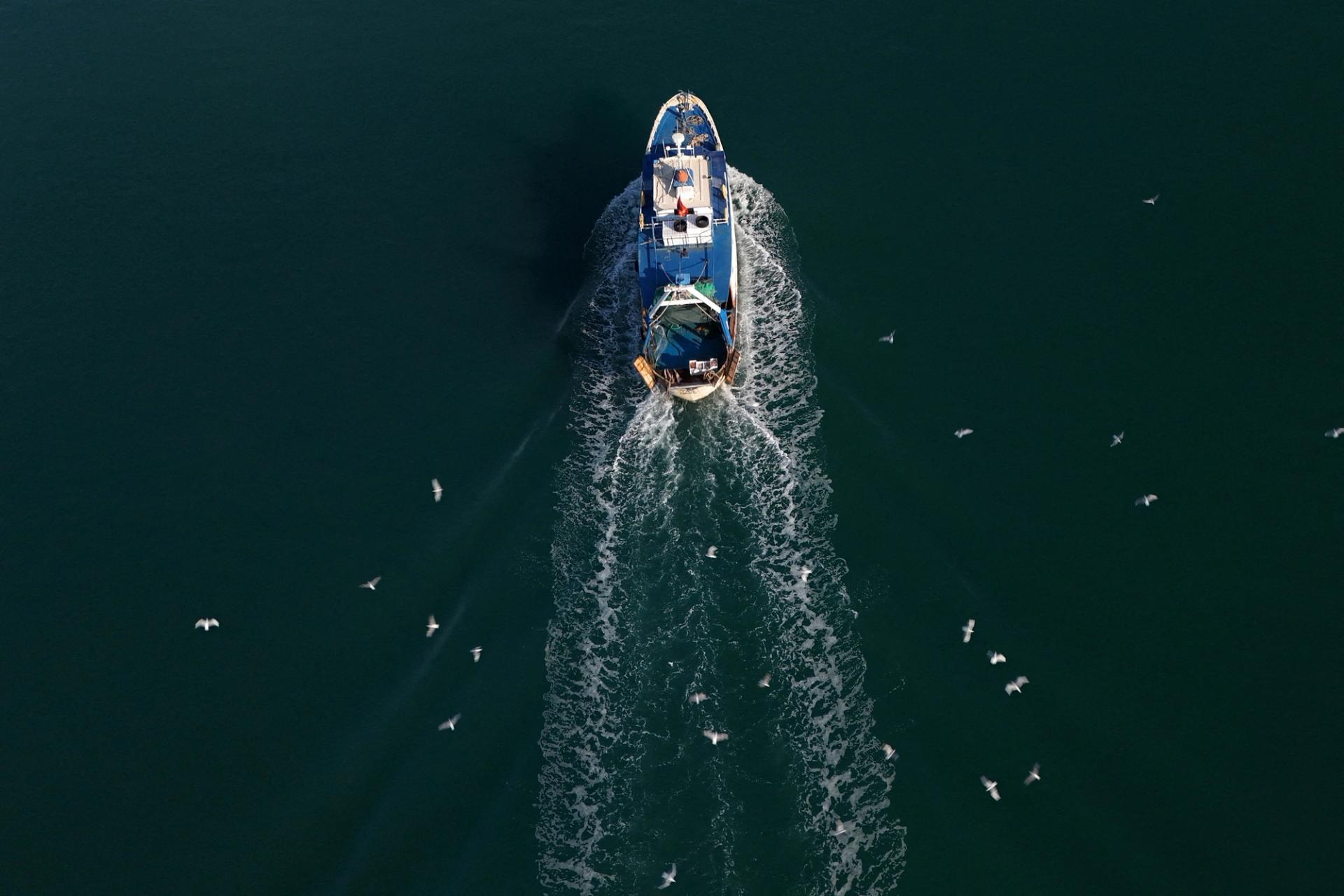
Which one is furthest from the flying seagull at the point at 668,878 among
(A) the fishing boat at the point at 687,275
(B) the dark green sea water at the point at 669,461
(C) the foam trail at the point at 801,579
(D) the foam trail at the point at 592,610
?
(A) the fishing boat at the point at 687,275

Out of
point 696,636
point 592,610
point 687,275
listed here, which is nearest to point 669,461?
point 592,610

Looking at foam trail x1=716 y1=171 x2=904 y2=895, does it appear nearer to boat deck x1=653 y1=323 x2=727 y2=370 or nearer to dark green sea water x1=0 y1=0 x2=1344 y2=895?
dark green sea water x1=0 y1=0 x2=1344 y2=895

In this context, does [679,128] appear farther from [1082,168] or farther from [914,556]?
[914,556]

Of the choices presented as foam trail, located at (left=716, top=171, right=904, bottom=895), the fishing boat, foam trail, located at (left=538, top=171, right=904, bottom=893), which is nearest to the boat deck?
the fishing boat

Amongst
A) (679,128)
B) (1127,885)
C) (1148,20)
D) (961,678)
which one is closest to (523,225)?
(679,128)

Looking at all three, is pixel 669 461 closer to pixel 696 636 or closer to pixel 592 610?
pixel 592 610
